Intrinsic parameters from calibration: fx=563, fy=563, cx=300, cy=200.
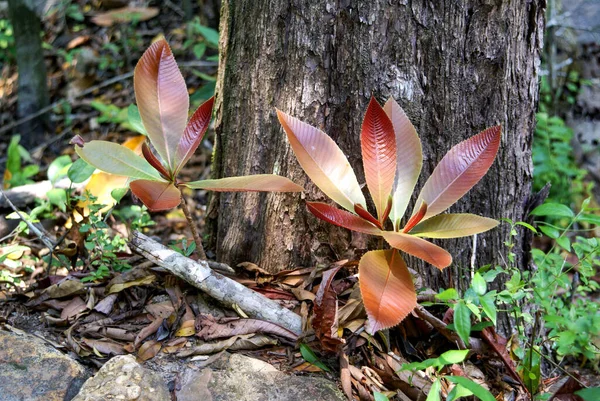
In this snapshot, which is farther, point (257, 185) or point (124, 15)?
point (124, 15)

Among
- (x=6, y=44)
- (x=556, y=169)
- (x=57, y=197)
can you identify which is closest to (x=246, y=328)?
(x=57, y=197)

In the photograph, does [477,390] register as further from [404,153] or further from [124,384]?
[124,384]

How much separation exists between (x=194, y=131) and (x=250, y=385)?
842 mm

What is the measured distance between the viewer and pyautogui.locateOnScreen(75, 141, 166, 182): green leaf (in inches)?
69.7

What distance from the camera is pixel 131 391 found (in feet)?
5.08

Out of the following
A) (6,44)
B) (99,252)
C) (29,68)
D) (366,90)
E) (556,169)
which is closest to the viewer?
(366,90)

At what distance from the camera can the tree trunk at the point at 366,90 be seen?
6.15 feet

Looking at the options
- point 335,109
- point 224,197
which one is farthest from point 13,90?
point 335,109

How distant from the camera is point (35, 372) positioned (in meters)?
1.73

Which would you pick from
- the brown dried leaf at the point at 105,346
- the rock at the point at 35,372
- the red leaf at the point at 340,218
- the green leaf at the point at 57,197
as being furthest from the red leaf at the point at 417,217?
the green leaf at the point at 57,197

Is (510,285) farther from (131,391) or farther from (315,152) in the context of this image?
(131,391)

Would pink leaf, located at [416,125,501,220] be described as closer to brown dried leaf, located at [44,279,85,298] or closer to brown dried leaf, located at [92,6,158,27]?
brown dried leaf, located at [44,279,85,298]

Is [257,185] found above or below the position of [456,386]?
above

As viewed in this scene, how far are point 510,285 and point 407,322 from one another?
38 cm
